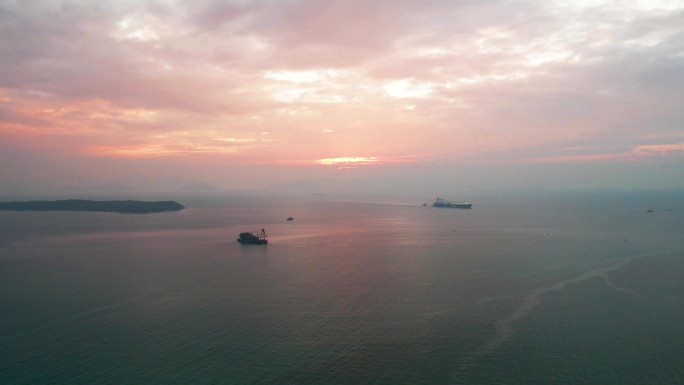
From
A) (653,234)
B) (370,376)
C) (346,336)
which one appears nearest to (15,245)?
(346,336)

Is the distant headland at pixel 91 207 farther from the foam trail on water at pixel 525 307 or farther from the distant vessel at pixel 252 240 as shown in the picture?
the foam trail on water at pixel 525 307

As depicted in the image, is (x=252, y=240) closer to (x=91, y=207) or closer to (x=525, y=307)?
(x=525, y=307)

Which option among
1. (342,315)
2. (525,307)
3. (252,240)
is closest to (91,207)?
(252,240)

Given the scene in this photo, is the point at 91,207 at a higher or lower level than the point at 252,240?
higher

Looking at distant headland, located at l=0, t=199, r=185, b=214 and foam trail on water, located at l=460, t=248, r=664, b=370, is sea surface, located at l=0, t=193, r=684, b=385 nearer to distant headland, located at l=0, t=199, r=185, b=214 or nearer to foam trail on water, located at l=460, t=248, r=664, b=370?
foam trail on water, located at l=460, t=248, r=664, b=370

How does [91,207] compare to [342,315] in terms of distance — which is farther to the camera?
[91,207]

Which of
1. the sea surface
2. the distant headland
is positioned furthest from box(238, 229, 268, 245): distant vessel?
the distant headland

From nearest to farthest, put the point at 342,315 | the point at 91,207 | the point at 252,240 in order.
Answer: the point at 342,315 < the point at 252,240 < the point at 91,207

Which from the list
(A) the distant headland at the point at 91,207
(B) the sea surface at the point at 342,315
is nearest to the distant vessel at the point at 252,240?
Answer: (B) the sea surface at the point at 342,315

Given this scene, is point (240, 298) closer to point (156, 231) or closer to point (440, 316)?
point (440, 316)
